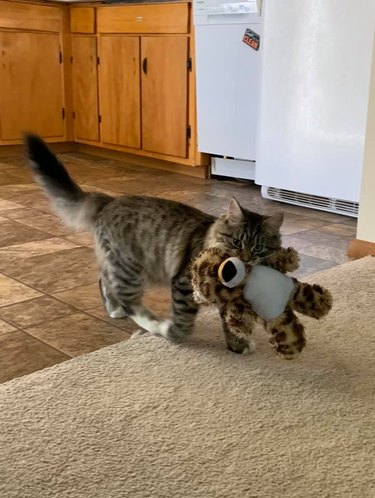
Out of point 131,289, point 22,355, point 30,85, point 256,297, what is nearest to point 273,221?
A: point 256,297

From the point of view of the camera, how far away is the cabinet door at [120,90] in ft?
13.2

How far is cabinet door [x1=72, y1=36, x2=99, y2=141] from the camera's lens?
4348mm

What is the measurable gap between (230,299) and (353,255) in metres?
1.13

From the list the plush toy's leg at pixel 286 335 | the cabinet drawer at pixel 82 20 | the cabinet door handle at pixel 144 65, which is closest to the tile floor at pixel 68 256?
the plush toy's leg at pixel 286 335

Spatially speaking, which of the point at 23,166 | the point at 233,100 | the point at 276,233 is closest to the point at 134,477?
the point at 276,233

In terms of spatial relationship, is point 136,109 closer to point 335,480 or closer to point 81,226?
point 81,226

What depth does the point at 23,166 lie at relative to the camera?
4.03m

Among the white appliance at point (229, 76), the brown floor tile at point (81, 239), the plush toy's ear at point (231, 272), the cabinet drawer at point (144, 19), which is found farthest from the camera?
the cabinet drawer at point (144, 19)

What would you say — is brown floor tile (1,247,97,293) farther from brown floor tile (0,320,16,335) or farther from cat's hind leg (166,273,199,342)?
cat's hind leg (166,273,199,342)

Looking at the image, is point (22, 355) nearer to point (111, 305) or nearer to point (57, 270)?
point (111, 305)

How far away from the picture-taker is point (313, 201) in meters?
3.03

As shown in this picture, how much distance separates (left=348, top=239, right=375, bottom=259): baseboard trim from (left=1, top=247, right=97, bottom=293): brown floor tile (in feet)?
3.08

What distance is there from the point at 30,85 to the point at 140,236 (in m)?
3.10

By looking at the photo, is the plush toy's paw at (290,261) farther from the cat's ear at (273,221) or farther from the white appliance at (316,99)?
the white appliance at (316,99)
